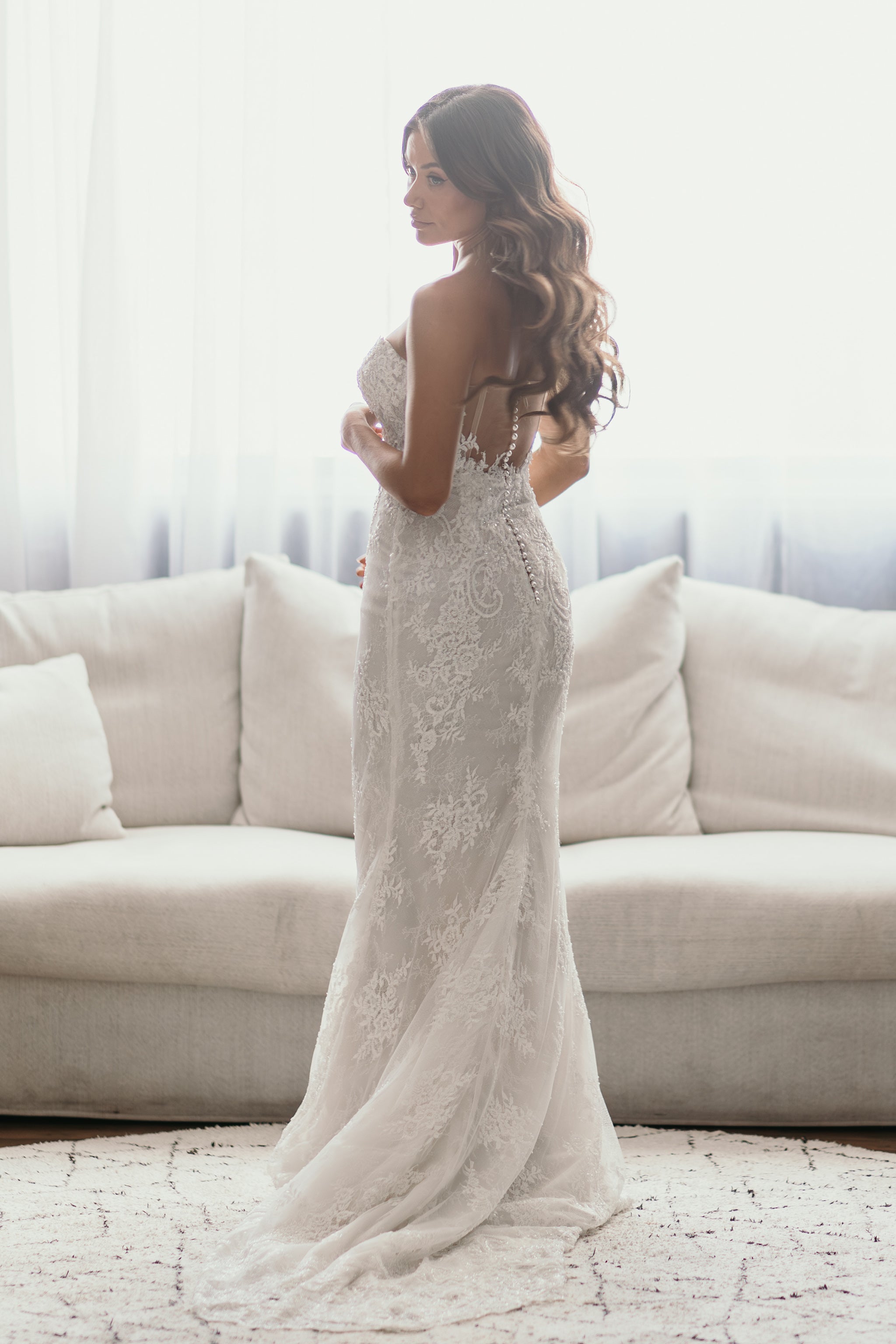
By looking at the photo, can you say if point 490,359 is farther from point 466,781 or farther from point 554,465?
point 466,781

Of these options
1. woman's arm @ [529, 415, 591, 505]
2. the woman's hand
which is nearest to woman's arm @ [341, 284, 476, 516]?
the woman's hand

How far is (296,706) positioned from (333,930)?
723 millimetres

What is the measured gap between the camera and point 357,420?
180 centimetres

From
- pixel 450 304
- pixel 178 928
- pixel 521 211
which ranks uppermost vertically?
pixel 521 211

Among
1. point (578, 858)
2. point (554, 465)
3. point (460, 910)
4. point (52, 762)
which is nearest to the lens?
point (460, 910)

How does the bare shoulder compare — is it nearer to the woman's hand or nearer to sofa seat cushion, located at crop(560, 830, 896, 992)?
the woman's hand

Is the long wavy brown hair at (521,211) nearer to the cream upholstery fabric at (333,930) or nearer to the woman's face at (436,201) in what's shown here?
the woman's face at (436,201)

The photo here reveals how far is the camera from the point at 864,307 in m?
3.03

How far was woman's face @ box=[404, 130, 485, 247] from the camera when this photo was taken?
5.44 ft

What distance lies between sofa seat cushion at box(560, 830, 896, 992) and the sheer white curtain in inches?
44.3

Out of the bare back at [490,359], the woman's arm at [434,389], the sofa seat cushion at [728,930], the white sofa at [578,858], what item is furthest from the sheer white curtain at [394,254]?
the woman's arm at [434,389]

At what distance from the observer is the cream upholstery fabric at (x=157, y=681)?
9.03ft

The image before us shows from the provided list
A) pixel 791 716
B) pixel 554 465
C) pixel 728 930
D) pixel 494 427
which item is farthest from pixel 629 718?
pixel 494 427

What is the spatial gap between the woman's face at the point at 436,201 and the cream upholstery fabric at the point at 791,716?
4.52 ft
